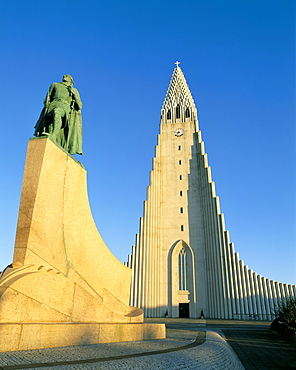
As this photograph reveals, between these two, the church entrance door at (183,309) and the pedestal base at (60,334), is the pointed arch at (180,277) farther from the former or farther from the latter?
the pedestal base at (60,334)

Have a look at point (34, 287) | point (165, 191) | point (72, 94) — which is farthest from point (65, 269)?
point (165, 191)

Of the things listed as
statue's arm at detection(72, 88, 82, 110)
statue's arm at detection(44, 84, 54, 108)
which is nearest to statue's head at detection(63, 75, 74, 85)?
statue's arm at detection(72, 88, 82, 110)

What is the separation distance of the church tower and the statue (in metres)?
22.5

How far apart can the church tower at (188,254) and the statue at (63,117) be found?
22.5 metres

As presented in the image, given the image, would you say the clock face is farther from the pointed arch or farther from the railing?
the railing

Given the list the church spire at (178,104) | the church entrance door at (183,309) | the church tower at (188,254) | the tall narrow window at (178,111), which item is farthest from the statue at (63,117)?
the tall narrow window at (178,111)

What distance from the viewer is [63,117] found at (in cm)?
803

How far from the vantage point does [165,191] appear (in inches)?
1281

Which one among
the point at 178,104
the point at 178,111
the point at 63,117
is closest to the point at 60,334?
the point at 63,117

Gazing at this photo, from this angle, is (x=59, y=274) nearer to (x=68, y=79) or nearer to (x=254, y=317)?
(x=68, y=79)

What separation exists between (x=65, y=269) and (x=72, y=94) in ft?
15.6

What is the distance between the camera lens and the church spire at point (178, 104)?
37.0 metres

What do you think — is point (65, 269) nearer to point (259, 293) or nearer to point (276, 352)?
point (276, 352)

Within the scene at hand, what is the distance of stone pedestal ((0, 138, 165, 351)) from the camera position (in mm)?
4750
